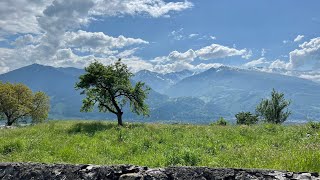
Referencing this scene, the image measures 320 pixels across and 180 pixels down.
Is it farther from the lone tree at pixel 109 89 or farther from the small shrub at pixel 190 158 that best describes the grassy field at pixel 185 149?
the lone tree at pixel 109 89

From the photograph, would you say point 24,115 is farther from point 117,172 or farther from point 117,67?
point 117,172

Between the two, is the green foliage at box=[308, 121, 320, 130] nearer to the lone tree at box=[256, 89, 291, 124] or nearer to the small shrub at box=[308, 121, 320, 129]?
the small shrub at box=[308, 121, 320, 129]

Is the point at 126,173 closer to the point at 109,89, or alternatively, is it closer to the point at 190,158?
the point at 190,158

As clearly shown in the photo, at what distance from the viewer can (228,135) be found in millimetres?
23500

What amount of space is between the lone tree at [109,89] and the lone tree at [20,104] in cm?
3947

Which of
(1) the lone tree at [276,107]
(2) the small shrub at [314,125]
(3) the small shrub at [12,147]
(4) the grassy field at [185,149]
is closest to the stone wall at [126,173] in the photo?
(4) the grassy field at [185,149]

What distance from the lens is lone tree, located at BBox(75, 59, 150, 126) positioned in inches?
1885

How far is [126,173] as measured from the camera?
4234 millimetres

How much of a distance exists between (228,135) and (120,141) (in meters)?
6.85

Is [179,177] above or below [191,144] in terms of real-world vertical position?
above

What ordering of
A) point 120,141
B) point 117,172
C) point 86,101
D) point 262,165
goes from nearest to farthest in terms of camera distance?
point 117,172 → point 262,165 → point 120,141 → point 86,101

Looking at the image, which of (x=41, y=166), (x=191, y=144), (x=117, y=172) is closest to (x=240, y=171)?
(x=117, y=172)

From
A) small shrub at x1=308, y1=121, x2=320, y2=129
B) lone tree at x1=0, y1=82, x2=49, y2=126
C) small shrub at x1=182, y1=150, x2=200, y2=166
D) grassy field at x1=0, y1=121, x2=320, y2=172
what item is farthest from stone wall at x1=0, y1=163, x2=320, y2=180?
lone tree at x1=0, y1=82, x2=49, y2=126

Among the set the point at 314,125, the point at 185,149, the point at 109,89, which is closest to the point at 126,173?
the point at 185,149
